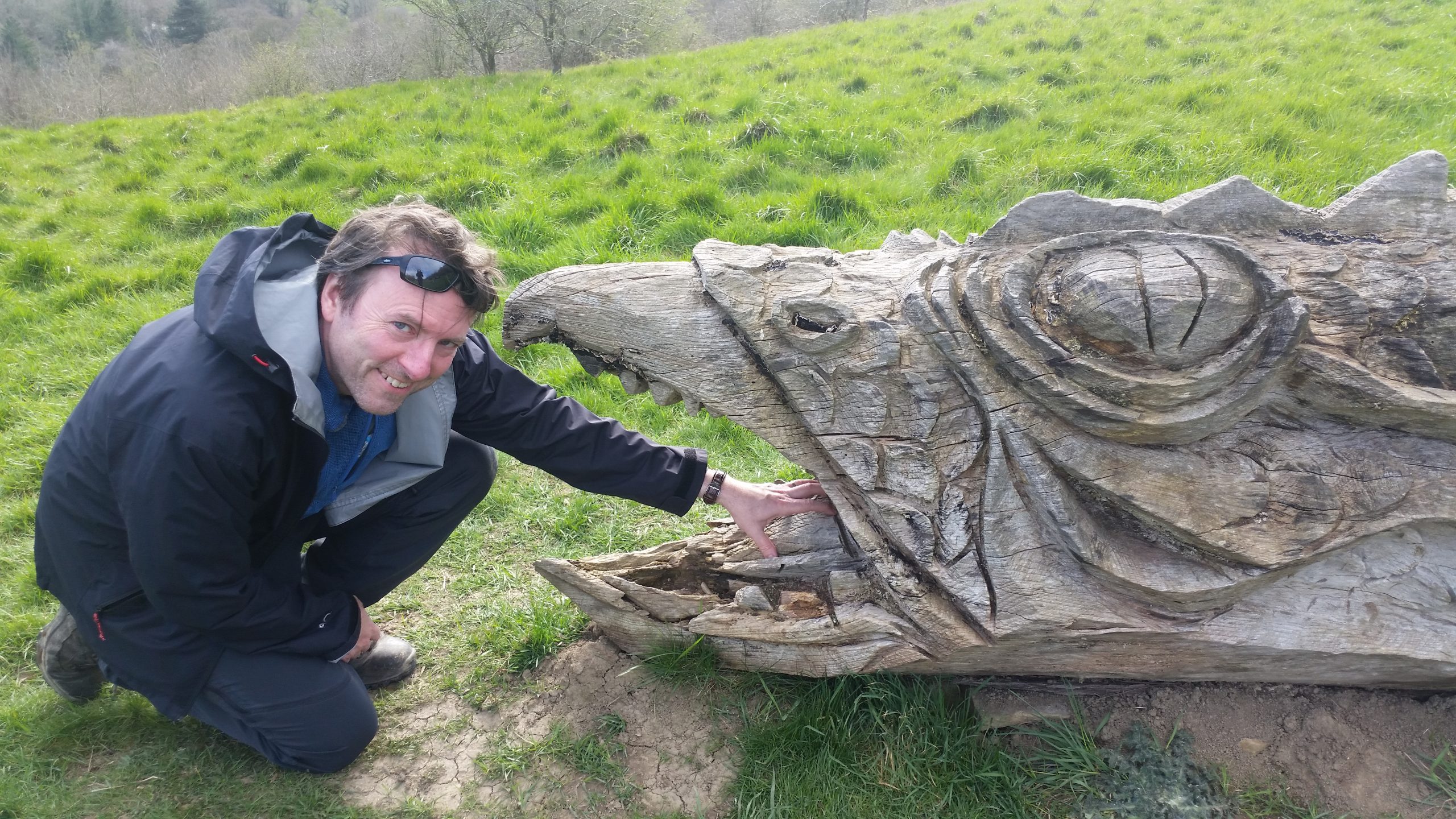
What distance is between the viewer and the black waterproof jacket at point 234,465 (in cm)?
193

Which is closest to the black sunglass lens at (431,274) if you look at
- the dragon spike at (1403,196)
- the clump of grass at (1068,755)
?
the clump of grass at (1068,755)

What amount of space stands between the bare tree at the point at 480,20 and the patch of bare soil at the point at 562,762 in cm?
1054

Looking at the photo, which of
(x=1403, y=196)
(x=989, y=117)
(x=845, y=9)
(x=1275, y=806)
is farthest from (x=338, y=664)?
(x=845, y=9)

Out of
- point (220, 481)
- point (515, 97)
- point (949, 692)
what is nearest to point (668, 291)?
point (220, 481)

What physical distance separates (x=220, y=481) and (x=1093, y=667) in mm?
2460

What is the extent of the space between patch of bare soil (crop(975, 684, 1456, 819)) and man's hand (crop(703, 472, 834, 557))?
82cm

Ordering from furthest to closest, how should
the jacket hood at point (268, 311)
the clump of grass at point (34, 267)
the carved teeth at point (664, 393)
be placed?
the clump of grass at point (34, 267)
the carved teeth at point (664, 393)
the jacket hood at point (268, 311)

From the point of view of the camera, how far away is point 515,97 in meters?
8.89

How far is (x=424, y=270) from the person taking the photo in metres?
1.98

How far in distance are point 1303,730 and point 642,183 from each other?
529 centimetres

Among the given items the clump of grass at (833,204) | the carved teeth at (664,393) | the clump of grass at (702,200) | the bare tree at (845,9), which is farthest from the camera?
the bare tree at (845,9)

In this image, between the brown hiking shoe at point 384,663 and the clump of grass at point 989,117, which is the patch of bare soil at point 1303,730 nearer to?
the brown hiking shoe at point 384,663

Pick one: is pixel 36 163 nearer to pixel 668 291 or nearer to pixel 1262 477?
pixel 668 291

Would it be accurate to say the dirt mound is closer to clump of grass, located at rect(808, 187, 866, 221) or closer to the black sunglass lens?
the black sunglass lens
